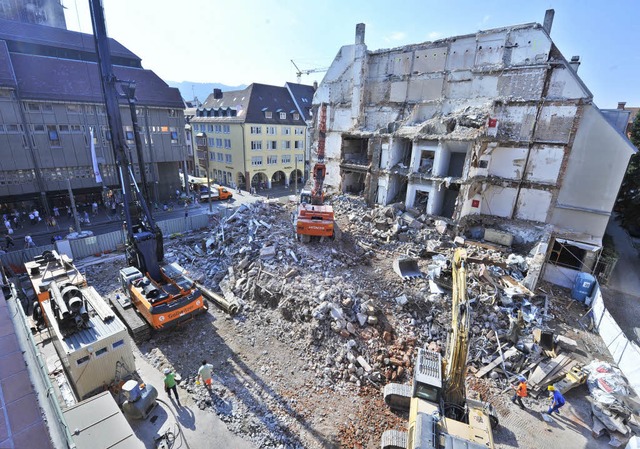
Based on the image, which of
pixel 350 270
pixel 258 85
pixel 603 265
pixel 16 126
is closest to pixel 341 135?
pixel 350 270

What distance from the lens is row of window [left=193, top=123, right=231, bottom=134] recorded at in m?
40.4

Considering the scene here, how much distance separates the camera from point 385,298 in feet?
47.2

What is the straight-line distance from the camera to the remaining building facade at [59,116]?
77.4 ft

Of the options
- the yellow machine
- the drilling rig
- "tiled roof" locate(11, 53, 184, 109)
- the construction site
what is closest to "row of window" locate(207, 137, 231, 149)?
"tiled roof" locate(11, 53, 184, 109)

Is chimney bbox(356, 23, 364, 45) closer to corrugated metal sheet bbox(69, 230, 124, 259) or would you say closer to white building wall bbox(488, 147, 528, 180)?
white building wall bbox(488, 147, 528, 180)

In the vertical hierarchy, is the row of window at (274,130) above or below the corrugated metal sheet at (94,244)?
above

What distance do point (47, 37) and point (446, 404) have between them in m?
38.6

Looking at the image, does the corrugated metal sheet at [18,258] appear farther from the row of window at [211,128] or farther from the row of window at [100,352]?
the row of window at [211,128]

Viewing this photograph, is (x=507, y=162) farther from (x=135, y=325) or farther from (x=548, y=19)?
(x=135, y=325)

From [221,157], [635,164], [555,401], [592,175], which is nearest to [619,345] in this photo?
[555,401]

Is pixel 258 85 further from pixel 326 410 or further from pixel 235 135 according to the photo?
pixel 326 410

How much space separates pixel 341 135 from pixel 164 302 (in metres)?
21.2

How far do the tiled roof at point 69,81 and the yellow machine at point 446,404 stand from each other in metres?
30.9

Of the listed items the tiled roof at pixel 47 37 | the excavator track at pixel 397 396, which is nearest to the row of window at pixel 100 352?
the excavator track at pixel 397 396
